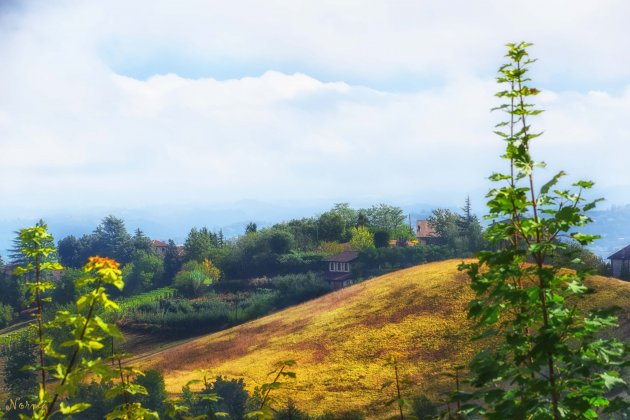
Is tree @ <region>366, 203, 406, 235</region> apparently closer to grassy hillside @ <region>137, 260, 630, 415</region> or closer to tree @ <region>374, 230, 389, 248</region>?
tree @ <region>374, 230, 389, 248</region>

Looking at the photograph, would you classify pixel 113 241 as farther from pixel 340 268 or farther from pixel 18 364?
pixel 18 364

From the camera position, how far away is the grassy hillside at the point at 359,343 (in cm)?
2182

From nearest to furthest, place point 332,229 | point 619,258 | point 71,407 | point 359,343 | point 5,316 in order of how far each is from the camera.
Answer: point 71,407 → point 359,343 → point 619,258 → point 5,316 → point 332,229

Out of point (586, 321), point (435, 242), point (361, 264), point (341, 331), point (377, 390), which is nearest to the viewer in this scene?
point (586, 321)

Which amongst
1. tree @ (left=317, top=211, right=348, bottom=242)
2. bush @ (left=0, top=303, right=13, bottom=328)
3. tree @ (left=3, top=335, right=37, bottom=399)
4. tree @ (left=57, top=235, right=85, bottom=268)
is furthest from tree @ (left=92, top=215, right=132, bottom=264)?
tree @ (left=3, top=335, right=37, bottom=399)

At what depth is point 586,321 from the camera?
13.7 ft

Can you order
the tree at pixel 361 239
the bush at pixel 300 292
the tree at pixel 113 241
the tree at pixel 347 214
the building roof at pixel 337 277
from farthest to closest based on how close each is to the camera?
the tree at pixel 113 241, the tree at pixel 347 214, the tree at pixel 361 239, the building roof at pixel 337 277, the bush at pixel 300 292

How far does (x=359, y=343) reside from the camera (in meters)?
27.5

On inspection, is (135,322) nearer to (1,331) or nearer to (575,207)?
(1,331)

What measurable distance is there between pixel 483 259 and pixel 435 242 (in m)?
72.8

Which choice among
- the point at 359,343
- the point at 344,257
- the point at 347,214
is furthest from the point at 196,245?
the point at 359,343

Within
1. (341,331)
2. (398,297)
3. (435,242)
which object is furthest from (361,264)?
(341,331)

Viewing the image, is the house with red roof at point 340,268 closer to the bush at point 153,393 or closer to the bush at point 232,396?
the bush at point 232,396

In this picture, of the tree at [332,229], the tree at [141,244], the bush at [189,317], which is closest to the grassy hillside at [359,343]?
the bush at [189,317]
